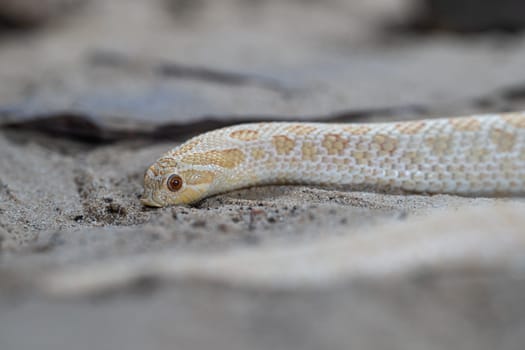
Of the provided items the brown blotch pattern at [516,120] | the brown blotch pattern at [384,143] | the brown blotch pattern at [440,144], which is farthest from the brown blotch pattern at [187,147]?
the brown blotch pattern at [516,120]

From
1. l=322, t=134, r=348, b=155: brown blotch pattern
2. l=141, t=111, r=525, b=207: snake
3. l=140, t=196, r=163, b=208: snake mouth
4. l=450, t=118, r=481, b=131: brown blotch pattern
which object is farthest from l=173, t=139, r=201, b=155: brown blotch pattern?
l=450, t=118, r=481, b=131: brown blotch pattern

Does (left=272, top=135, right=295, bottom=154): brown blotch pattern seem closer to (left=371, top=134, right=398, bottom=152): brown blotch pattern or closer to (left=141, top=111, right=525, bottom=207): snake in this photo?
(left=141, top=111, right=525, bottom=207): snake

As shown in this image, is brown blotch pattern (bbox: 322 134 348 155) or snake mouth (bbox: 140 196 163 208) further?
brown blotch pattern (bbox: 322 134 348 155)

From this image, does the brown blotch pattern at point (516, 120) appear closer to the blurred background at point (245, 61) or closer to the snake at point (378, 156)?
the snake at point (378, 156)

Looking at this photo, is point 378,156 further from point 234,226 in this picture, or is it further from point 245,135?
point 234,226

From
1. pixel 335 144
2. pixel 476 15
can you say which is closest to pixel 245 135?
pixel 335 144
